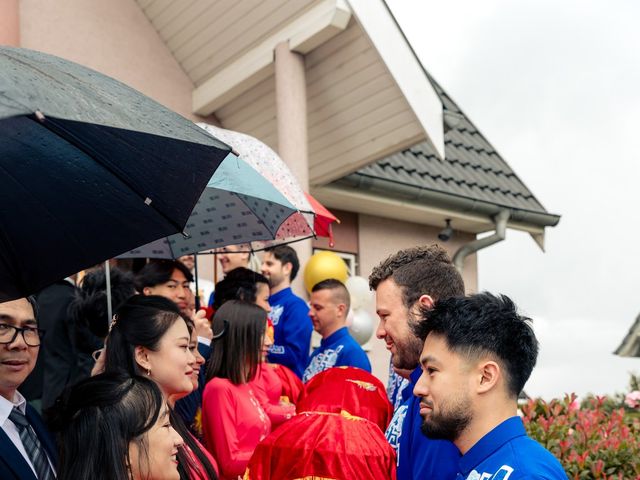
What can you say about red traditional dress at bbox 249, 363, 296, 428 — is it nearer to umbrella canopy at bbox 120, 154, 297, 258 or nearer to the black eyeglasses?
umbrella canopy at bbox 120, 154, 297, 258

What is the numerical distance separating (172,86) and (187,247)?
554 centimetres

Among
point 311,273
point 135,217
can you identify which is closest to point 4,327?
point 135,217

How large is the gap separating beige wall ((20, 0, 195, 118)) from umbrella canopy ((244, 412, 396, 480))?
7313 mm

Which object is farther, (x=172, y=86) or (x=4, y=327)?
(x=172, y=86)

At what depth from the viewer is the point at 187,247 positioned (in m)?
5.09

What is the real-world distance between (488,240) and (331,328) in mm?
6759

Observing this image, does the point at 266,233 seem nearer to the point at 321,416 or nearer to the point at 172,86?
the point at 321,416

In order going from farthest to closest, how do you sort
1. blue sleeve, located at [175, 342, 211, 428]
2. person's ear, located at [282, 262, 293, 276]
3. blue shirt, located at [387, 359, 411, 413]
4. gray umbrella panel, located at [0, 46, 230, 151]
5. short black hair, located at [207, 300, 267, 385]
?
person's ear, located at [282, 262, 293, 276]
short black hair, located at [207, 300, 267, 385]
blue sleeve, located at [175, 342, 211, 428]
blue shirt, located at [387, 359, 411, 413]
gray umbrella panel, located at [0, 46, 230, 151]

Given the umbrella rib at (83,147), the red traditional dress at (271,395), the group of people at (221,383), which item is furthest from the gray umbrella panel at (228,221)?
the umbrella rib at (83,147)

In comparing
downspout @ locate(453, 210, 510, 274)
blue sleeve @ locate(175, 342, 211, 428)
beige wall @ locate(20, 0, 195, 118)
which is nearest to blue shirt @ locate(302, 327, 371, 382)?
blue sleeve @ locate(175, 342, 211, 428)

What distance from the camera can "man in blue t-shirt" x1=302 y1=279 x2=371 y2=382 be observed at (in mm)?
6098

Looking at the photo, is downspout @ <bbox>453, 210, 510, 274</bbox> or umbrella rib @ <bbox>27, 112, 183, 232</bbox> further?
downspout @ <bbox>453, 210, 510, 274</bbox>

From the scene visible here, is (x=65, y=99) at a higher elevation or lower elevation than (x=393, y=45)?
lower

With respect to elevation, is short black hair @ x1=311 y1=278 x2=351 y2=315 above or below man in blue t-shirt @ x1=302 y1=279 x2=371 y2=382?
above
